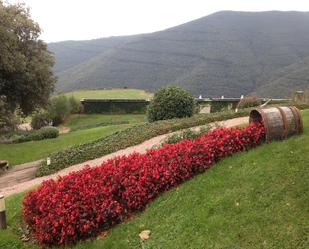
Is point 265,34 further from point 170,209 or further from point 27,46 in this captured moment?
point 170,209

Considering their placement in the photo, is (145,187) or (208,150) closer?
(145,187)

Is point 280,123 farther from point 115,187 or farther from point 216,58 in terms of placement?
point 216,58

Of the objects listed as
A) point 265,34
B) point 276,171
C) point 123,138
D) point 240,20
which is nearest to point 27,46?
point 123,138

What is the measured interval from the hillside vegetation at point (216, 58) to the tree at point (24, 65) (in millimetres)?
70816

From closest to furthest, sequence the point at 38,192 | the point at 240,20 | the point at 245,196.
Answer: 1. the point at 245,196
2. the point at 38,192
3. the point at 240,20

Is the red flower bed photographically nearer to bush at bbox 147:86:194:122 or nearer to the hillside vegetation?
bush at bbox 147:86:194:122

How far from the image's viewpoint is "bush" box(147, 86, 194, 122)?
2408 centimetres

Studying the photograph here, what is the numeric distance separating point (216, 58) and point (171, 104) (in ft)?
377

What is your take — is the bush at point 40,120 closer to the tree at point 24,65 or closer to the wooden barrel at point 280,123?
the tree at point 24,65

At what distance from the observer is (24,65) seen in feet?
90.8

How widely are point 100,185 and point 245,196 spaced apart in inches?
119

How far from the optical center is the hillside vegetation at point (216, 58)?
116062 millimetres

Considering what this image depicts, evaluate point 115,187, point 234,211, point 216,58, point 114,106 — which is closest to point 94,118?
point 114,106

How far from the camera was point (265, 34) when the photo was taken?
156250 mm
